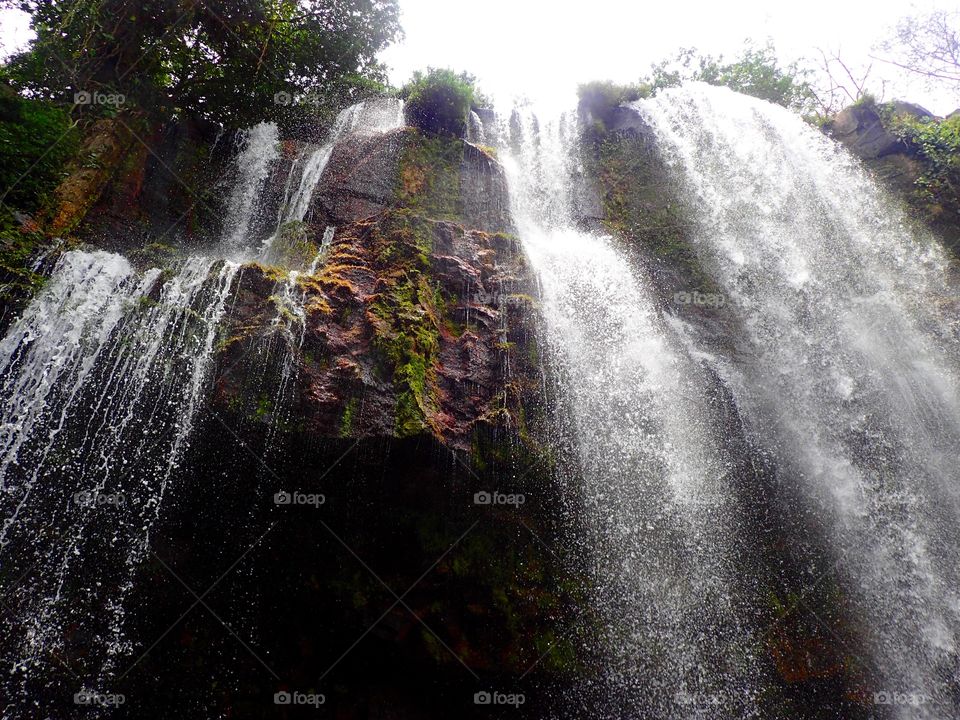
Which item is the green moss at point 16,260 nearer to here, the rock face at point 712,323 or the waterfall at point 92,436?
the waterfall at point 92,436

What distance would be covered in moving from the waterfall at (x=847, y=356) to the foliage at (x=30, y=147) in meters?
10.0

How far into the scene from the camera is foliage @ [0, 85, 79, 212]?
6496 millimetres

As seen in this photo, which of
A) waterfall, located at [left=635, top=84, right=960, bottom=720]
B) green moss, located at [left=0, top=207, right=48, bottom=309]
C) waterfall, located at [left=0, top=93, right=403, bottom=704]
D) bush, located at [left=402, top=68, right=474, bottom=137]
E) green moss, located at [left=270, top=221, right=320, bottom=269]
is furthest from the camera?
bush, located at [left=402, top=68, right=474, bottom=137]

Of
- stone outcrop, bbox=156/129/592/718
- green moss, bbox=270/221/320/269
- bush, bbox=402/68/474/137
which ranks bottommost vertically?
stone outcrop, bbox=156/129/592/718

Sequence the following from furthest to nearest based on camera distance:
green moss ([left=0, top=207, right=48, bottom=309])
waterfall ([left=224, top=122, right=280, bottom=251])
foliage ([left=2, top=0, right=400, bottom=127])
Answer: waterfall ([left=224, top=122, right=280, bottom=251]), foliage ([left=2, top=0, right=400, bottom=127]), green moss ([left=0, top=207, right=48, bottom=309])

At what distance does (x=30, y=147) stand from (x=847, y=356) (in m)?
12.4

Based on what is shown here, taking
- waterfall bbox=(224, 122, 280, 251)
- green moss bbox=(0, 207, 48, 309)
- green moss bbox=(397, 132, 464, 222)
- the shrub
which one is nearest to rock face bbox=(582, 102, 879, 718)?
green moss bbox=(397, 132, 464, 222)

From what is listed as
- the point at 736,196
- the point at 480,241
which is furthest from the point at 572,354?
the point at 736,196

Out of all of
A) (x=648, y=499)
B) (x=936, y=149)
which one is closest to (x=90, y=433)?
(x=648, y=499)

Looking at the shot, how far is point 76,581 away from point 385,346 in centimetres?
394

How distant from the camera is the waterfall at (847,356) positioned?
608 centimetres

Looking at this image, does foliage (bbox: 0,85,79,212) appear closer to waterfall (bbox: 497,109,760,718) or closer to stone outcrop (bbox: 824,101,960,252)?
waterfall (bbox: 497,109,760,718)

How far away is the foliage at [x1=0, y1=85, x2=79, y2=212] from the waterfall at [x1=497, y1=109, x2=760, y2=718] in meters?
7.08

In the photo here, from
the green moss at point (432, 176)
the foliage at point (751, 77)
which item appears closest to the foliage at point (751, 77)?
the foliage at point (751, 77)
